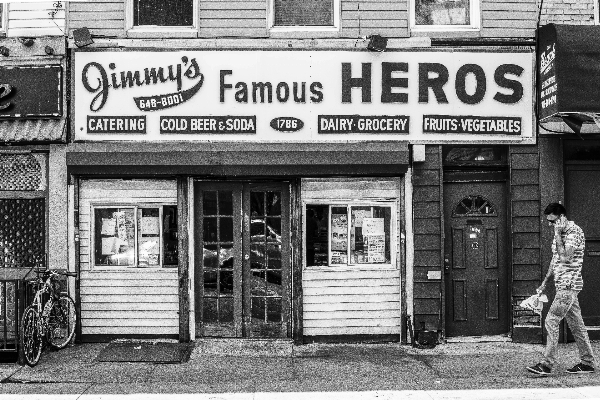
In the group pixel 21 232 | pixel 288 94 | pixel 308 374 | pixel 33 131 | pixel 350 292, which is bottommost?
pixel 308 374

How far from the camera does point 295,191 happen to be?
1027cm

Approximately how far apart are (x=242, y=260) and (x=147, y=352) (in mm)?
1752

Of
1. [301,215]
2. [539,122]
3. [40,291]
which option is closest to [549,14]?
[539,122]

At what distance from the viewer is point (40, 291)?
9.20 m

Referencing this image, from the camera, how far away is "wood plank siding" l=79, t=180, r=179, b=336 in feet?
33.3

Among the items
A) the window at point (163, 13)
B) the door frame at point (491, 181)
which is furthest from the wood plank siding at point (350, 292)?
the window at point (163, 13)

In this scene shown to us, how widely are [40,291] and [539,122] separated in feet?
22.3

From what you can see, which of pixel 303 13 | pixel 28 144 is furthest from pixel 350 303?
pixel 28 144

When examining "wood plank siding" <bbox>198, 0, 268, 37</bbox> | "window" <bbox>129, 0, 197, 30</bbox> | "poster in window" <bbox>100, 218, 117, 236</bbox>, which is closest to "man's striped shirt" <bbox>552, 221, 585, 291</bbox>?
"wood plank siding" <bbox>198, 0, 268, 37</bbox>

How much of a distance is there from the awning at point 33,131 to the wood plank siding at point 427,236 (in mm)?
4773

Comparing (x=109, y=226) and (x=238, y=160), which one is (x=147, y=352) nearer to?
(x=109, y=226)

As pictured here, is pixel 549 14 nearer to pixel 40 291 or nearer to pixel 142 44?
pixel 142 44

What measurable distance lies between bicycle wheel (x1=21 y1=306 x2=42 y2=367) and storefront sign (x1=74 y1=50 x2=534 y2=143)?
251 centimetres

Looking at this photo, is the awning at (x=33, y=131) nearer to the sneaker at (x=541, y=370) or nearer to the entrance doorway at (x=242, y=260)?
the entrance doorway at (x=242, y=260)
